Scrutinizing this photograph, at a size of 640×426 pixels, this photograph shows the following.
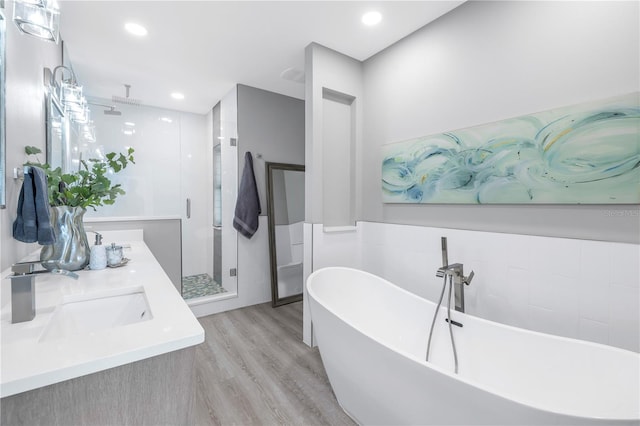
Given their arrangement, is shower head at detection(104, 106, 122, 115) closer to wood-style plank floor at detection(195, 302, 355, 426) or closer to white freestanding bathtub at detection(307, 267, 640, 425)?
wood-style plank floor at detection(195, 302, 355, 426)

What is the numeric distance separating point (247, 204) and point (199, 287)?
1369 mm

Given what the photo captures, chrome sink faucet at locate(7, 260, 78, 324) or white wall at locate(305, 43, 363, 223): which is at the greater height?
white wall at locate(305, 43, 363, 223)

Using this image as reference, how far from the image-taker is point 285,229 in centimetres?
Result: 345

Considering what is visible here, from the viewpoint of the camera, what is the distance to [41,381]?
608 millimetres

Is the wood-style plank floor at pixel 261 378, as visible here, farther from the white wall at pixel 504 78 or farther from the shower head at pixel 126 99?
the shower head at pixel 126 99

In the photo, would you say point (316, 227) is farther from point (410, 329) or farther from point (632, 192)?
point (632, 192)

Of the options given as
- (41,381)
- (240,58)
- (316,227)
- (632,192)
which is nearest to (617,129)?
(632,192)

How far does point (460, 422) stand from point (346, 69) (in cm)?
262

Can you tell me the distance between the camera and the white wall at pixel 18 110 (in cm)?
120

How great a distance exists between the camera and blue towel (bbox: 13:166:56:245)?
1.02 metres

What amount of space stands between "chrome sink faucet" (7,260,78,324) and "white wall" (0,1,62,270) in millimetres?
552

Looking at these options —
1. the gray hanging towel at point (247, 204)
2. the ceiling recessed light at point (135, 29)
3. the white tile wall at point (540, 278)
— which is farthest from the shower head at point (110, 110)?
the white tile wall at point (540, 278)

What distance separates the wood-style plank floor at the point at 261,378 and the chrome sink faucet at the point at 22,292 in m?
1.17

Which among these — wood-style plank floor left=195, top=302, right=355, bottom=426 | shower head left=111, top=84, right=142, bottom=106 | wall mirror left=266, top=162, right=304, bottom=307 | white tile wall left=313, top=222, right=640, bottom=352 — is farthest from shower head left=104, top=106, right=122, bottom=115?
white tile wall left=313, top=222, right=640, bottom=352
